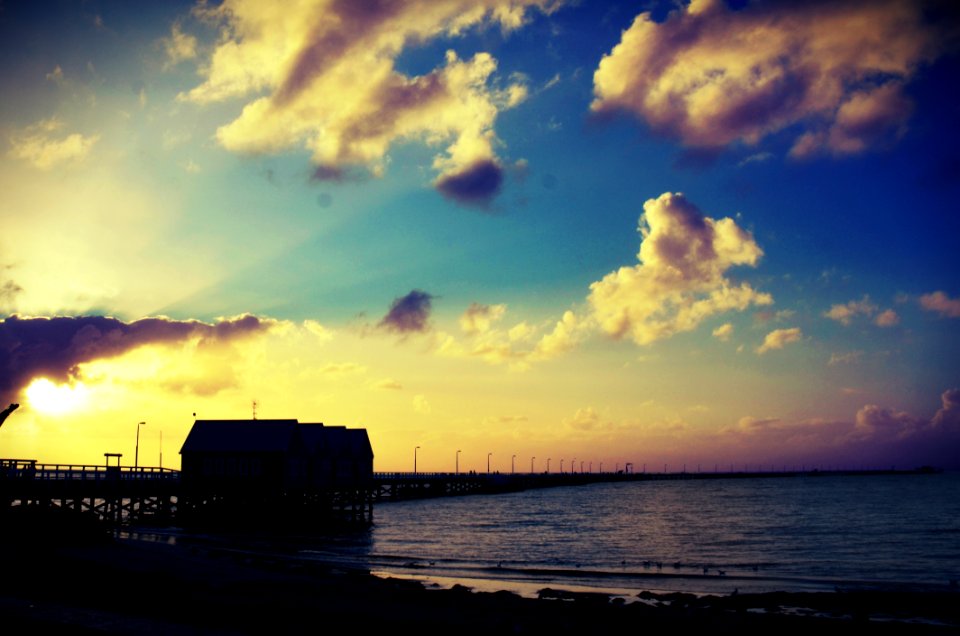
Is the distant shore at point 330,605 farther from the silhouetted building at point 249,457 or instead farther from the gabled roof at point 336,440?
the gabled roof at point 336,440

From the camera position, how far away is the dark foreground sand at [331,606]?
58.5 feet

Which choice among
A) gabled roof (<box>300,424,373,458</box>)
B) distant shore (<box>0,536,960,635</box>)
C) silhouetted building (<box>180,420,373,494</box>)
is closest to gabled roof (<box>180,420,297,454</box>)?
silhouetted building (<box>180,420,373,494</box>)

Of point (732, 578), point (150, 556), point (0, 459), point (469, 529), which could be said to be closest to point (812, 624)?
point (732, 578)

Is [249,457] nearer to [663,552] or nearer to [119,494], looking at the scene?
[119,494]

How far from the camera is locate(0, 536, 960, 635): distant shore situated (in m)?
17.9

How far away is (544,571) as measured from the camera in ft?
121

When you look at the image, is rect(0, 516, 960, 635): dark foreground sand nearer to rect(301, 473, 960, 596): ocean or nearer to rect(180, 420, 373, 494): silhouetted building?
rect(301, 473, 960, 596): ocean

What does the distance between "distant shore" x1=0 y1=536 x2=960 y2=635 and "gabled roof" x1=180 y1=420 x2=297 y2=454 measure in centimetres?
3494

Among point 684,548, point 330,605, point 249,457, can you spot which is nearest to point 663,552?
point 684,548

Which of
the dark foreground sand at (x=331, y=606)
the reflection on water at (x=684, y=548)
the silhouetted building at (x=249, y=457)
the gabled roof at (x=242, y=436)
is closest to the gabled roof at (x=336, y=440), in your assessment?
the silhouetted building at (x=249, y=457)

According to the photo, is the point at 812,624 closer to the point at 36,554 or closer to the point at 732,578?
the point at 732,578

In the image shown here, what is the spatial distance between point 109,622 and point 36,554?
13.6 meters

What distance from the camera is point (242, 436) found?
67000 mm

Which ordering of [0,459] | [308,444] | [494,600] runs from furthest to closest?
[308,444] < [0,459] < [494,600]
